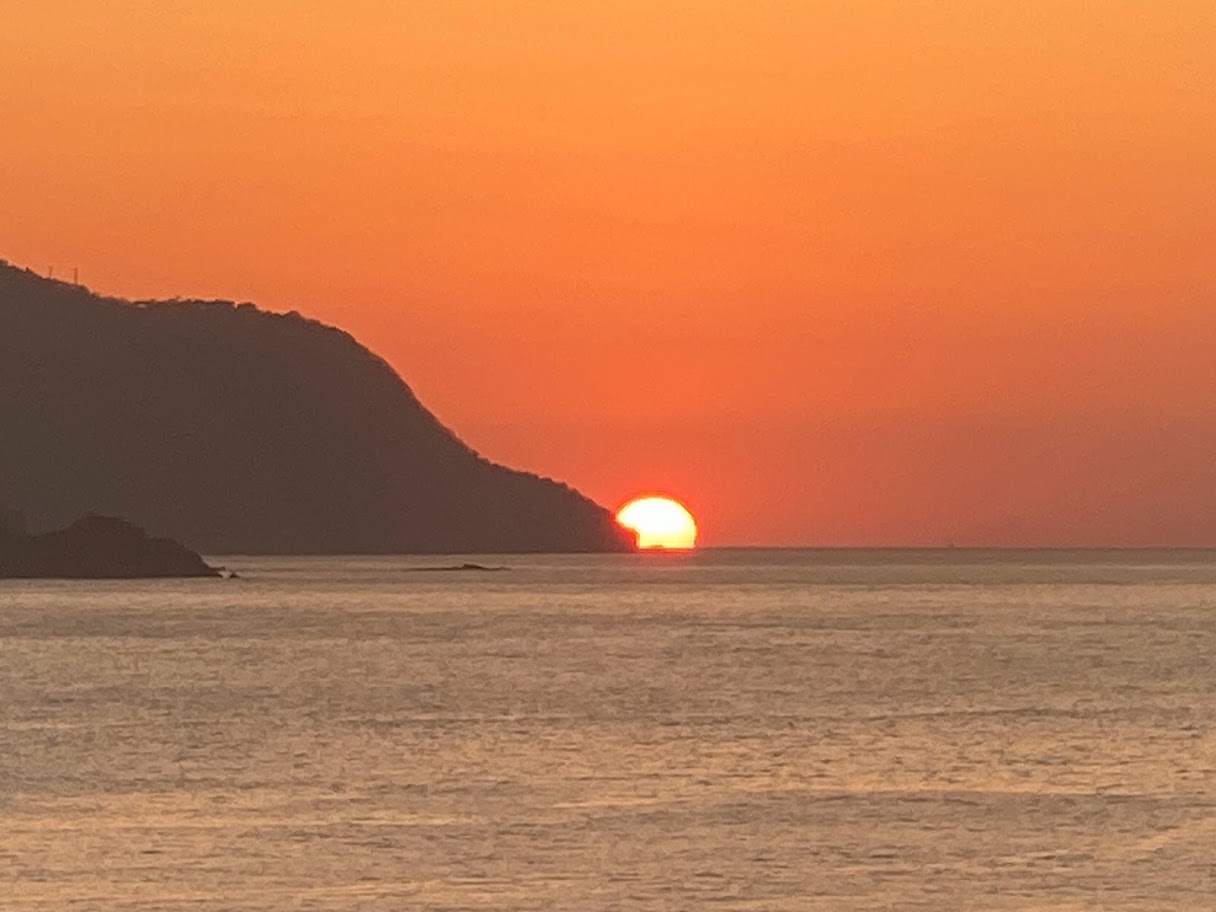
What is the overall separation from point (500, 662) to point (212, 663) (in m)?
11.8

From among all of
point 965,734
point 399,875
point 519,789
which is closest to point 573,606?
point 965,734

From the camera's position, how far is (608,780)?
53.6 meters

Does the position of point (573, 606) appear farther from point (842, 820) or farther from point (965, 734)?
point (842, 820)

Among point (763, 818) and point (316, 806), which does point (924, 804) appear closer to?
point (763, 818)

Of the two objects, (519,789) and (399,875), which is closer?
(399,875)

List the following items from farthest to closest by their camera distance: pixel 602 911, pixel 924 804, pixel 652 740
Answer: pixel 652 740
pixel 924 804
pixel 602 911

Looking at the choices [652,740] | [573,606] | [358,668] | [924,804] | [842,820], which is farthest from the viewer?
[573,606]

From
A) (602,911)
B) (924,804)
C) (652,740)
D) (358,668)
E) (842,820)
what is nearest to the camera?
(602,911)

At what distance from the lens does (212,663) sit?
346 feet

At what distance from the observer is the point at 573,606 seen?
18688 centimetres

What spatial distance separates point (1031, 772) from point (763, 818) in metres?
11.3

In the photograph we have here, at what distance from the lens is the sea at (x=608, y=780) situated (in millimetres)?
37656

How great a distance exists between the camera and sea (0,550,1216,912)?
124 feet

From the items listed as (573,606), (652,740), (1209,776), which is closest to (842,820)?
(1209,776)
